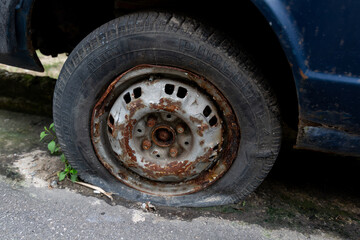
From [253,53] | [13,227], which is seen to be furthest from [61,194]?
[253,53]

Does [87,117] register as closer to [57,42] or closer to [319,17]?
[57,42]

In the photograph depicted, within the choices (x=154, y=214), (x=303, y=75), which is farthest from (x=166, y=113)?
(x=303, y=75)

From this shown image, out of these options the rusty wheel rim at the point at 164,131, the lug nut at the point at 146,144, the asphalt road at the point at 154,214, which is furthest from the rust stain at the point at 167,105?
the asphalt road at the point at 154,214

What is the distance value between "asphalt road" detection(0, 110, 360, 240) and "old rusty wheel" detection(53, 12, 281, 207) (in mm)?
111

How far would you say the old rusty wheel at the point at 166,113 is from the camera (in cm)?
166

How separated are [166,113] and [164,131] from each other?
106mm

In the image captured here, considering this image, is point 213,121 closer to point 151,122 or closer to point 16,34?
point 151,122

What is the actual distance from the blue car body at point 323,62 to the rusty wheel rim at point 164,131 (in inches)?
15.1

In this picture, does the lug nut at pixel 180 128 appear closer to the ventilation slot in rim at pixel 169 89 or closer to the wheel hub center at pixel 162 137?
the wheel hub center at pixel 162 137

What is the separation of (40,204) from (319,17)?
163 centimetres

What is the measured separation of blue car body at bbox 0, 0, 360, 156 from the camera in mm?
1349

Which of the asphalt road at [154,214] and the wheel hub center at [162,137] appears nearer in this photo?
the asphalt road at [154,214]

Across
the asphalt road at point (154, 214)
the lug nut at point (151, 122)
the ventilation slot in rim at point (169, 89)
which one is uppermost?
the ventilation slot in rim at point (169, 89)

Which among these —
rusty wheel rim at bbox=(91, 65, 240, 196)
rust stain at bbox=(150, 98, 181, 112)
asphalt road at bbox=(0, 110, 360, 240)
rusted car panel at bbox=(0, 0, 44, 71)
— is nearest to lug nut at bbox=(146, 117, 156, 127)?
rusty wheel rim at bbox=(91, 65, 240, 196)
